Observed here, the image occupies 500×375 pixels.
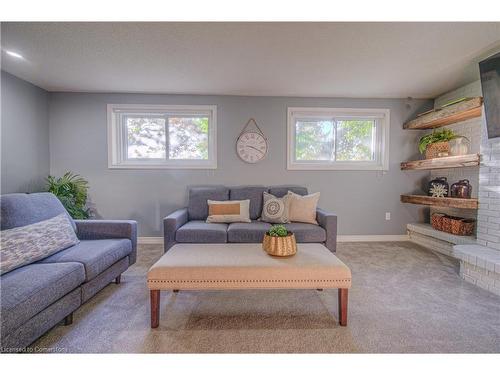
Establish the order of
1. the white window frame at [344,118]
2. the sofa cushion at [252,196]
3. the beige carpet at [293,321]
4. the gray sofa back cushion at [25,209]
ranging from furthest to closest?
1. the white window frame at [344,118]
2. the sofa cushion at [252,196]
3. the gray sofa back cushion at [25,209]
4. the beige carpet at [293,321]

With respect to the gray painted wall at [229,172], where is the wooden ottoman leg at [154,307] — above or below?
below

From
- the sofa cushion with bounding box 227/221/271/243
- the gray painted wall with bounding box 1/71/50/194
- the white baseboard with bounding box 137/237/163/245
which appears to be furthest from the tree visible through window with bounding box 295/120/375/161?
the gray painted wall with bounding box 1/71/50/194

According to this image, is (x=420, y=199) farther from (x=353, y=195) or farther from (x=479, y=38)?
(x=479, y=38)

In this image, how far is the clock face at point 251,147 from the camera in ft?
11.7

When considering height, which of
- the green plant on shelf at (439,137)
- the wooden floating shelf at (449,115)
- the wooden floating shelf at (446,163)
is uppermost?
the wooden floating shelf at (449,115)

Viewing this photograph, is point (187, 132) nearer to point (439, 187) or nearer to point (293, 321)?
point (293, 321)

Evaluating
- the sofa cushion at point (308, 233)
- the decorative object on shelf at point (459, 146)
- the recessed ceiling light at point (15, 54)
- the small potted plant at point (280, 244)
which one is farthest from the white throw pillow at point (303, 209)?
the recessed ceiling light at point (15, 54)

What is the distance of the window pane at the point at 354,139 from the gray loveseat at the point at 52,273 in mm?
3247

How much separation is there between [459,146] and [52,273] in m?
4.39

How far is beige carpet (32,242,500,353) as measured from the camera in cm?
141

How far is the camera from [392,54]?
2.30m

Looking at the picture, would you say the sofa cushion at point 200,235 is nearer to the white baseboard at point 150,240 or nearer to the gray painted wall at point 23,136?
the white baseboard at point 150,240

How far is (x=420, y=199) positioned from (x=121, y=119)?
15.4 feet
